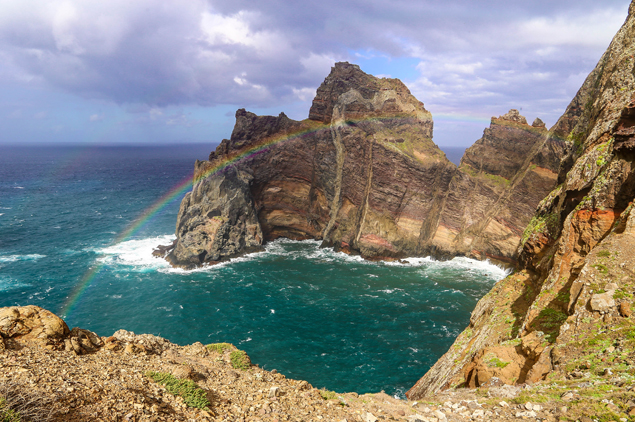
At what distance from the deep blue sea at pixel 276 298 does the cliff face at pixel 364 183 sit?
17.6ft

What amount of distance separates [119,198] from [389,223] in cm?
11139

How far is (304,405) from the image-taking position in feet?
45.2

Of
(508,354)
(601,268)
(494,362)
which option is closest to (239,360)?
(494,362)

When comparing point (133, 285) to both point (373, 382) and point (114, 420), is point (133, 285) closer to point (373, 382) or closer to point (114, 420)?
point (373, 382)

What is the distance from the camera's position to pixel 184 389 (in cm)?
1325

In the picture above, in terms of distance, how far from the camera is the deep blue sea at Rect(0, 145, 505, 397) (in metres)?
44.4

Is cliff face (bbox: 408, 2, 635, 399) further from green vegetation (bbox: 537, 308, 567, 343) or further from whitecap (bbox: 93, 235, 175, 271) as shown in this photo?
whitecap (bbox: 93, 235, 175, 271)

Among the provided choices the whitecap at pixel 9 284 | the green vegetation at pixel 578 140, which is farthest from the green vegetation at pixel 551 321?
the whitecap at pixel 9 284

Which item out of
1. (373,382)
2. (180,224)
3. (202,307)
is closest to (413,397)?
(373,382)

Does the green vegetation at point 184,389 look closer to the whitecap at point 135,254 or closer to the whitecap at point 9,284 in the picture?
the whitecap at point 9,284

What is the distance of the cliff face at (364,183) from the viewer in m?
75.2

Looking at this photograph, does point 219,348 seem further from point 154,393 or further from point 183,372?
point 154,393

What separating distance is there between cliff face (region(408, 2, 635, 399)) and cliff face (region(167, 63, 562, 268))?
154ft

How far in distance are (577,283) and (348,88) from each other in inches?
3173
